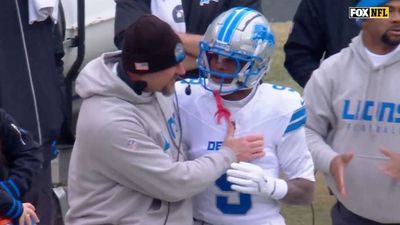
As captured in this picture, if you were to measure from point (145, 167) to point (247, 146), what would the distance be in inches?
15.8

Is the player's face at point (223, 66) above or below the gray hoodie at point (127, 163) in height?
above

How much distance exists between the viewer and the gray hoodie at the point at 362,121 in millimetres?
3951

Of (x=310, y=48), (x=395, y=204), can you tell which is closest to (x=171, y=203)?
(x=395, y=204)

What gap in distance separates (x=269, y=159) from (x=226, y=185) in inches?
7.5

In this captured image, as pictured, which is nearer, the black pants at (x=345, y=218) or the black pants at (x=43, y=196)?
the black pants at (x=345, y=218)

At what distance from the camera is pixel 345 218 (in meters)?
4.16

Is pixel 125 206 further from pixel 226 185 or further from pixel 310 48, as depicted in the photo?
pixel 310 48

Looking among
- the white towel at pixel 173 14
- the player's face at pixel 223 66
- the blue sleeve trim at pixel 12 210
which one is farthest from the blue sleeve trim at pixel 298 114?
the blue sleeve trim at pixel 12 210

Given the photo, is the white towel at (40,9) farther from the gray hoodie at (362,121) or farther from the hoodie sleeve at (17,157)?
the gray hoodie at (362,121)

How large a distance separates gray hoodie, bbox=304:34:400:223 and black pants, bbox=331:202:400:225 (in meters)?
0.05

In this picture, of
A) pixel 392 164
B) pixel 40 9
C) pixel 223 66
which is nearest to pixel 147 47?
pixel 223 66

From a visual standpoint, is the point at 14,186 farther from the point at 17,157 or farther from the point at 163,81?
the point at 163,81

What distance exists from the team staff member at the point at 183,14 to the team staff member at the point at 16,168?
737mm

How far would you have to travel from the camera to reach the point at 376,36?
13.1 ft
